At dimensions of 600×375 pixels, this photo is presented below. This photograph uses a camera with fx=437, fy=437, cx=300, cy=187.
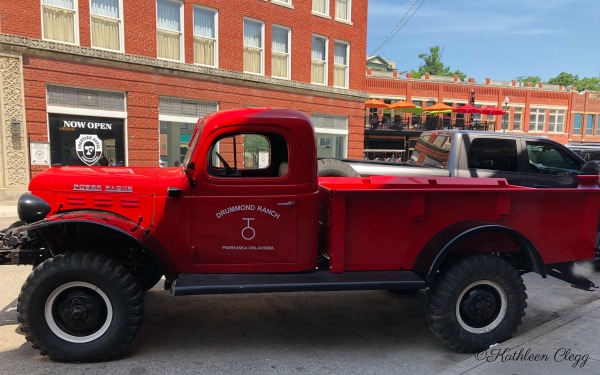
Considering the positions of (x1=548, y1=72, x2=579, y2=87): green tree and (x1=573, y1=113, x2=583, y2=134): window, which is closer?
(x1=573, y1=113, x2=583, y2=134): window

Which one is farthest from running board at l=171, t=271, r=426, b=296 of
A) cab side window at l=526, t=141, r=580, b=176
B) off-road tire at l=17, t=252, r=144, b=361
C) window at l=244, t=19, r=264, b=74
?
window at l=244, t=19, r=264, b=74

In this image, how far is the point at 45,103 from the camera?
45.2ft

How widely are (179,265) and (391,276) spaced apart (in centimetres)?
190

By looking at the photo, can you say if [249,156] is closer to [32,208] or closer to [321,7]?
[32,208]

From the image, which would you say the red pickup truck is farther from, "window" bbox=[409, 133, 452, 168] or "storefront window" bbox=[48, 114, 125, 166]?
"storefront window" bbox=[48, 114, 125, 166]

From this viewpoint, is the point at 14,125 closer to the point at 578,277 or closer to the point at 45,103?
the point at 45,103

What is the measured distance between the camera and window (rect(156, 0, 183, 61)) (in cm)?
1589

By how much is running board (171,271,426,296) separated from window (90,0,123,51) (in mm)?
13435

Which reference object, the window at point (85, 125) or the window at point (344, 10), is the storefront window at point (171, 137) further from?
the window at point (344, 10)

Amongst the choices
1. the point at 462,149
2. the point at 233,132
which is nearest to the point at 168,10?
the point at 462,149

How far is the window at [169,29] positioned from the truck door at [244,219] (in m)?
13.6

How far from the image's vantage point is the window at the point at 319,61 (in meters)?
20.4

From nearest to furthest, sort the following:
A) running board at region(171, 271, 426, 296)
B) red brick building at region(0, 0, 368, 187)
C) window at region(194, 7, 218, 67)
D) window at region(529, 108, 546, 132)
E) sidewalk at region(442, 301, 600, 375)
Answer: sidewalk at region(442, 301, 600, 375)
running board at region(171, 271, 426, 296)
red brick building at region(0, 0, 368, 187)
window at region(194, 7, 218, 67)
window at region(529, 108, 546, 132)

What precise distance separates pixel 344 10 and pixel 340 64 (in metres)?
2.62
